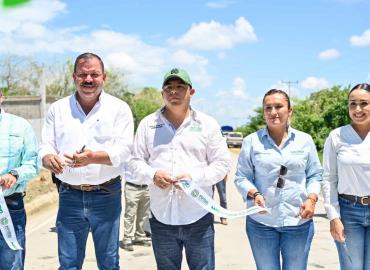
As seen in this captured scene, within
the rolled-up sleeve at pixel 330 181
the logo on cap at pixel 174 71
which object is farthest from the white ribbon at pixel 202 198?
the logo on cap at pixel 174 71

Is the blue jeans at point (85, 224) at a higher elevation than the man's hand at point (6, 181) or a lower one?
lower

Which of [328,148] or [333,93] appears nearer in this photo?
[328,148]

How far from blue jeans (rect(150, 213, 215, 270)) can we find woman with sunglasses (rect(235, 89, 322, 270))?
389mm

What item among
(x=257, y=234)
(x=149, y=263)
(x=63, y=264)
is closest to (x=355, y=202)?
(x=257, y=234)

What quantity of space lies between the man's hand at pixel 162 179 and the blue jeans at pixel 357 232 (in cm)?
144

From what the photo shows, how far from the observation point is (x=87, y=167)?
13.6 ft

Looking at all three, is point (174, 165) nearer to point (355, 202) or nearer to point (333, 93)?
point (355, 202)

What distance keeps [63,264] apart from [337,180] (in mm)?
2353

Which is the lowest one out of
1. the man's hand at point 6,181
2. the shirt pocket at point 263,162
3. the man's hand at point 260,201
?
the man's hand at point 260,201

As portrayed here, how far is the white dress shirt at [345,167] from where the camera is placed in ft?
13.3

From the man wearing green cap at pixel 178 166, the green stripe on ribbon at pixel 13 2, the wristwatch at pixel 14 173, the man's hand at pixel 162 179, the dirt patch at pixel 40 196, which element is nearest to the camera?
the green stripe on ribbon at pixel 13 2

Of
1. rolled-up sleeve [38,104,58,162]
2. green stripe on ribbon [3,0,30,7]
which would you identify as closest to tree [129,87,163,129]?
rolled-up sleeve [38,104,58,162]

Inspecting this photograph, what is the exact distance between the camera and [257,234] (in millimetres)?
4152

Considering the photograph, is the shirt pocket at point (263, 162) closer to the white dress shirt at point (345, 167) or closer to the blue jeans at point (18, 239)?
the white dress shirt at point (345, 167)
